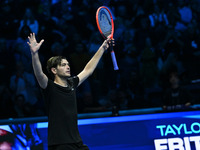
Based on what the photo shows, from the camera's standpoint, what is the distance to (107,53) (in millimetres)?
8328

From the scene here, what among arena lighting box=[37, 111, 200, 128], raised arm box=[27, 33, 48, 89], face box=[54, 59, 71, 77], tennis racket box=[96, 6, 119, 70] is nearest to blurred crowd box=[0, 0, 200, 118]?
arena lighting box=[37, 111, 200, 128]

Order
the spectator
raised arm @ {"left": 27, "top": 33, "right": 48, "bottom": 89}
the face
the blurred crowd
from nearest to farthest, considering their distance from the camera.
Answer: raised arm @ {"left": 27, "top": 33, "right": 48, "bottom": 89}
the face
the spectator
the blurred crowd

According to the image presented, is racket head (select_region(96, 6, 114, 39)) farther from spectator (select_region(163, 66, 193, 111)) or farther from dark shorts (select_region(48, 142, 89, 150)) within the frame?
spectator (select_region(163, 66, 193, 111))

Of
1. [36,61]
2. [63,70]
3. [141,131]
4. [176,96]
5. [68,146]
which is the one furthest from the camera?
[176,96]

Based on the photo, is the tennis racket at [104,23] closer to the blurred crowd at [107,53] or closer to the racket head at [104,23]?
the racket head at [104,23]

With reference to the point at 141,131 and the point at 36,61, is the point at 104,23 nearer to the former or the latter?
the point at 36,61

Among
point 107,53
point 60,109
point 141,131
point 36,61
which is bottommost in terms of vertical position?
point 141,131

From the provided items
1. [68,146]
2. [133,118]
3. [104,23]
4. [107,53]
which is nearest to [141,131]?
[133,118]

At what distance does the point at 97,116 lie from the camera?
5.57 metres

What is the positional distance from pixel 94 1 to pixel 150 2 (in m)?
1.59

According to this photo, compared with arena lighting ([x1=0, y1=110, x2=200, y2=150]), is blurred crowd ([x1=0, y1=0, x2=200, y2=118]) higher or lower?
higher

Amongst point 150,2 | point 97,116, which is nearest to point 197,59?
point 150,2

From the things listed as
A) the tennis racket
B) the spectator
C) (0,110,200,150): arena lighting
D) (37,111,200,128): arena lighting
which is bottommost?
(0,110,200,150): arena lighting

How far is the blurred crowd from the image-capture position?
7824 mm
